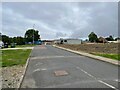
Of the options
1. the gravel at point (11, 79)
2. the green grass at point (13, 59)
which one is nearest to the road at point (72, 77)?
the gravel at point (11, 79)

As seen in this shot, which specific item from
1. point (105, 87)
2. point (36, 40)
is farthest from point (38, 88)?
point (36, 40)

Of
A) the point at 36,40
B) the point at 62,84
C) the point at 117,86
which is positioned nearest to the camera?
the point at 117,86

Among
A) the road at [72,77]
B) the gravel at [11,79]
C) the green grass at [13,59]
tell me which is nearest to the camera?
the road at [72,77]

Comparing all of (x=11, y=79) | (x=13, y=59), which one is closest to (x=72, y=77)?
(x=11, y=79)

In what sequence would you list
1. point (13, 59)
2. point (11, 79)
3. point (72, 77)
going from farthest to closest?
point (13, 59) < point (11, 79) < point (72, 77)

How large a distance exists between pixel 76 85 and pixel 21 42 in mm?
118700

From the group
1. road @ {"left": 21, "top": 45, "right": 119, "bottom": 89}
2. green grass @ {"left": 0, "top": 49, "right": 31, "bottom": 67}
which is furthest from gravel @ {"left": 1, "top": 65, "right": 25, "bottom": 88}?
green grass @ {"left": 0, "top": 49, "right": 31, "bottom": 67}

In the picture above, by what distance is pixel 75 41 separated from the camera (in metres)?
152

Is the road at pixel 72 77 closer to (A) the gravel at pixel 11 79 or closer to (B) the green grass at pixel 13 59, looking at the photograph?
(A) the gravel at pixel 11 79

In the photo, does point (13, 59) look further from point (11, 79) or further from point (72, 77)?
point (72, 77)

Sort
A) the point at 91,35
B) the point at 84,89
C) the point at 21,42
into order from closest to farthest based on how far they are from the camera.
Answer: the point at 84,89, the point at 21,42, the point at 91,35

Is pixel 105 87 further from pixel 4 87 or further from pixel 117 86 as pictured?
pixel 4 87

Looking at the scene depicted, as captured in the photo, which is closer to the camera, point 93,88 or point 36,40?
point 93,88

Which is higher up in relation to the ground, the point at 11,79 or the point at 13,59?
the point at 11,79
